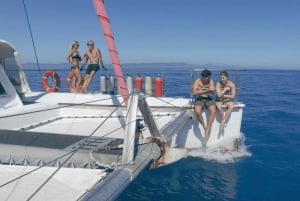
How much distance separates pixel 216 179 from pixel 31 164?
4.12m

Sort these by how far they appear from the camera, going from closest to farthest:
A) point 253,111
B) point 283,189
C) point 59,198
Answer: point 59,198
point 283,189
point 253,111

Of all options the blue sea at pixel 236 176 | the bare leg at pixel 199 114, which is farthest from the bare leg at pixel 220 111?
the blue sea at pixel 236 176

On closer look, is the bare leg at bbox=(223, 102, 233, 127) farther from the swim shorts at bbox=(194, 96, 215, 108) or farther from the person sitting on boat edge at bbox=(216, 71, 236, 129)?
the swim shorts at bbox=(194, 96, 215, 108)

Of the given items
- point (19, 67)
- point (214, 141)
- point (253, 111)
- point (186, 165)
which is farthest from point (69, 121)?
point (253, 111)

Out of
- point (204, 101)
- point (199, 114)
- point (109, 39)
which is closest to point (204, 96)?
point (204, 101)

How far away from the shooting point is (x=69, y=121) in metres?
9.03

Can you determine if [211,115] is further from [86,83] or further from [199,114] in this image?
[86,83]

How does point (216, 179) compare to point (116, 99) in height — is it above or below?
below

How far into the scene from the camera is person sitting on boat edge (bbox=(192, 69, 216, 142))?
8.34m

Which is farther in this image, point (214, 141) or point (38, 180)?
point (214, 141)

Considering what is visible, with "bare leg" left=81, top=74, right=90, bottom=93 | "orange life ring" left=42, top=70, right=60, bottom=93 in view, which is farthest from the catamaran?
"orange life ring" left=42, top=70, right=60, bottom=93

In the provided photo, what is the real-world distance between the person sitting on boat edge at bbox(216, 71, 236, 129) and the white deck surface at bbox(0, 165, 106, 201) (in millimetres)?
4890

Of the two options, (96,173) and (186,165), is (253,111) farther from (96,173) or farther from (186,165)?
(96,173)

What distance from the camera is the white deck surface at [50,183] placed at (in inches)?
158
